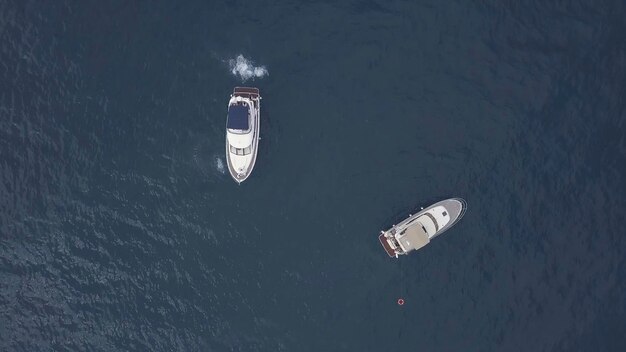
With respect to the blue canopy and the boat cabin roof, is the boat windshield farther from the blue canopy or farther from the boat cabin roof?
the boat cabin roof

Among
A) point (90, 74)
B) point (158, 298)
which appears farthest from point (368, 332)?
point (90, 74)

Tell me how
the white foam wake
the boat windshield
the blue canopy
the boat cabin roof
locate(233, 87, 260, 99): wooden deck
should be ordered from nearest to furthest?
the boat cabin roof
the blue canopy
the boat windshield
locate(233, 87, 260, 99): wooden deck
the white foam wake

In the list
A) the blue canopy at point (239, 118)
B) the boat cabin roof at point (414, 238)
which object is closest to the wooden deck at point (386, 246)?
the boat cabin roof at point (414, 238)

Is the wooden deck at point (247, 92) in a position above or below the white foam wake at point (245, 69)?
below

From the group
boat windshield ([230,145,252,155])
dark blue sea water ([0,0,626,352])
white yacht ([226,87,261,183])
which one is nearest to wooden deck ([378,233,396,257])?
dark blue sea water ([0,0,626,352])

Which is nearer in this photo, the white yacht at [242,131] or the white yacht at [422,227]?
the white yacht at [422,227]

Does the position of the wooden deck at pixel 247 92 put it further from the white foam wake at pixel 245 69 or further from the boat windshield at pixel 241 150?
the boat windshield at pixel 241 150

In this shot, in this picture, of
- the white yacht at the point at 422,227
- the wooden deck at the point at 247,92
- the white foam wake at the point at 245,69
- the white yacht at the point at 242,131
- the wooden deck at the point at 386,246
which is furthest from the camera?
the white foam wake at the point at 245,69

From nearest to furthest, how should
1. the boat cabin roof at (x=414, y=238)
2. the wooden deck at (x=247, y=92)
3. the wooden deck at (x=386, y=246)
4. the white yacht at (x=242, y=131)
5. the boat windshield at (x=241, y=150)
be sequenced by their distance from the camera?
the boat cabin roof at (x=414, y=238) < the white yacht at (x=242, y=131) < the wooden deck at (x=386, y=246) < the boat windshield at (x=241, y=150) < the wooden deck at (x=247, y=92)
